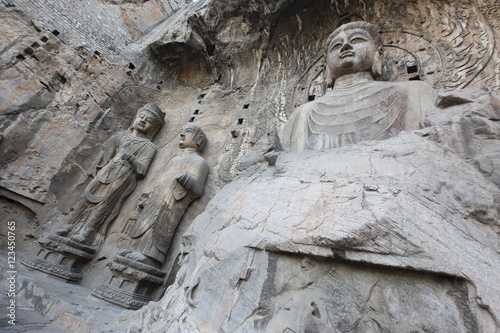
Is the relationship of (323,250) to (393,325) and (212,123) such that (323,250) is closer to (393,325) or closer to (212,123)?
(393,325)

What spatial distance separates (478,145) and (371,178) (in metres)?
0.75

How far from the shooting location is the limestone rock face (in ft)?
4.01

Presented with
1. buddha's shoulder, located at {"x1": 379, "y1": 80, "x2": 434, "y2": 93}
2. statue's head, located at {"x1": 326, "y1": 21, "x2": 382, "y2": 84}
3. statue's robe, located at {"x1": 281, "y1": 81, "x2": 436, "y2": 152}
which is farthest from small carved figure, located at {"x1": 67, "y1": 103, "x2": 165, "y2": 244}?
buddha's shoulder, located at {"x1": 379, "y1": 80, "x2": 434, "y2": 93}

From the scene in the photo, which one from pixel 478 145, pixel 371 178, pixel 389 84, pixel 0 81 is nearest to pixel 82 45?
pixel 0 81

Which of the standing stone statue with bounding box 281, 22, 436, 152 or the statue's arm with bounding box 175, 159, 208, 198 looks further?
the statue's arm with bounding box 175, 159, 208, 198

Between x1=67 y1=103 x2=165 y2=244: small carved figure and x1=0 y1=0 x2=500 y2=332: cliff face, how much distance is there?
20 cm

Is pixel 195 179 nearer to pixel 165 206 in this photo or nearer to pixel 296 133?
pixel 165 206

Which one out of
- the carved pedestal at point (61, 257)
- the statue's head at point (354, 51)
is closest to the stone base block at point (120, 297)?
the carved pedestal at point (61, 257)

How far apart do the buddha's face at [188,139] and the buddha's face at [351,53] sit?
233 centimetres

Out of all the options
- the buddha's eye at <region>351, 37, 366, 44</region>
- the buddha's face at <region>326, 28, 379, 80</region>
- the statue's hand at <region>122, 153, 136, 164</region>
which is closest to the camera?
the buddha's face at <region>326, 28, 379, 80</region>

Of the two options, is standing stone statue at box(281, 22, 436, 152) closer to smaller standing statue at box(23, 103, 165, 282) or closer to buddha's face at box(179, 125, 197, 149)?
buddha's face at box(179, 125, 197, 149)

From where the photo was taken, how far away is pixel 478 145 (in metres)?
1.71

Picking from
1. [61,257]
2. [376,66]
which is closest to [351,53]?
[376,66]

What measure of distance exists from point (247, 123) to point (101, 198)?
102 inches
